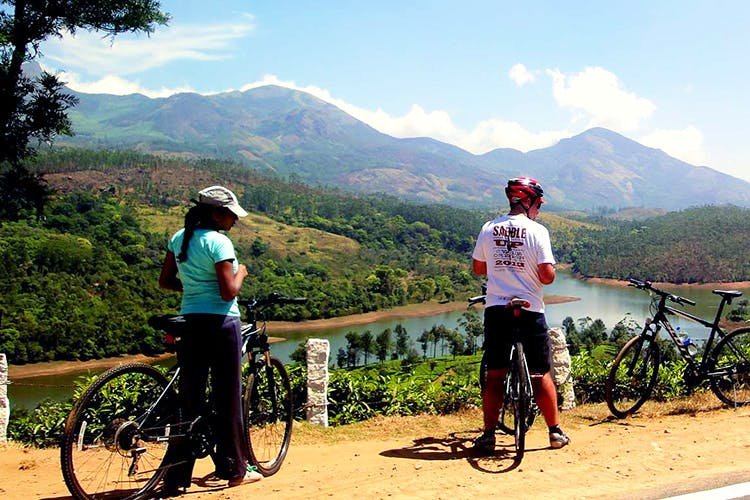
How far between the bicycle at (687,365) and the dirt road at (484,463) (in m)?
0.20

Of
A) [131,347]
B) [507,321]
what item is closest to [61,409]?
[507,321]

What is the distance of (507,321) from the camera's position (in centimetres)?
387

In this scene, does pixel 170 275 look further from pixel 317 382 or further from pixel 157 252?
pixel 157 252

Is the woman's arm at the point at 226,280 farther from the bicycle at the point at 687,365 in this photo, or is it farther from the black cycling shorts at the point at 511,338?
the bicycle at the point at 687,365

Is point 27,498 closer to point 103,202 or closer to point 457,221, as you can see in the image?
point 103,202

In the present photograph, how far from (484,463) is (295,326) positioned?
6133 centimetres

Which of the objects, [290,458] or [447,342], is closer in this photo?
[290,458]

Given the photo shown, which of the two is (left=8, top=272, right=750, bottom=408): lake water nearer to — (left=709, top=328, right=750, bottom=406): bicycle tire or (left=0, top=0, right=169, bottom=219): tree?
(left=0, top=0, right=169, bottom=219): tree


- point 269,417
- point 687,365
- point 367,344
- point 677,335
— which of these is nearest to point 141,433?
point 269,417

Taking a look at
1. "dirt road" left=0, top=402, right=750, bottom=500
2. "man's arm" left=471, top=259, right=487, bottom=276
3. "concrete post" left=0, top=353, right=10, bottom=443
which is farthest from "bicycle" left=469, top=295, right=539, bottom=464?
"concrete post" left=0, top=353, right=10, bottom=443

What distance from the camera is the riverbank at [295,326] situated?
43.8m

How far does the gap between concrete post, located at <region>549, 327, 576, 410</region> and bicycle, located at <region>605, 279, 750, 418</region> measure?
0.38 m

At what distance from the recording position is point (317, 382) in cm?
518

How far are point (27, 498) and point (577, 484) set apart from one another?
114 inches
